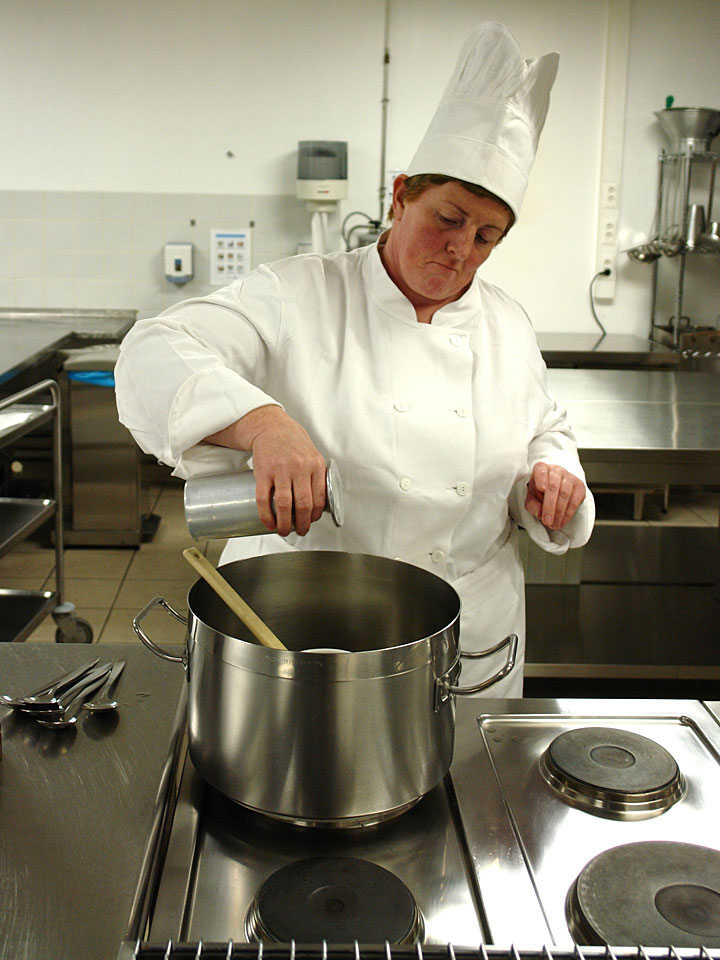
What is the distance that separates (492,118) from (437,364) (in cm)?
38

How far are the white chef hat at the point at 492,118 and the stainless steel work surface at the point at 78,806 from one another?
838 mm

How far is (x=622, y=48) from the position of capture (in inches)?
199

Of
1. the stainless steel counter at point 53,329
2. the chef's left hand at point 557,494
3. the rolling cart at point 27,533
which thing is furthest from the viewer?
the stainless steel counter at point 53,329

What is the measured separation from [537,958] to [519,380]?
1.09m

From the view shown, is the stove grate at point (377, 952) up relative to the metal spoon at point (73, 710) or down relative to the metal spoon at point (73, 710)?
up

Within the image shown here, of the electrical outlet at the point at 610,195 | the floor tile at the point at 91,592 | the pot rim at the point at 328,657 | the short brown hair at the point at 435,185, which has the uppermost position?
the electrical outlet at the point at 610,195

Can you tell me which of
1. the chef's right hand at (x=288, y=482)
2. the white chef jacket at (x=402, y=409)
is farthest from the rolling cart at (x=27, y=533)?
the chef's right hand at (x=288, y=482)

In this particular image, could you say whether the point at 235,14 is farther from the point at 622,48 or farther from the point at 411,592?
the point at 411,592

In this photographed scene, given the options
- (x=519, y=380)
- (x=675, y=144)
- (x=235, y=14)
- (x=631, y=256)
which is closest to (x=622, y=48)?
(x=675, y=144)

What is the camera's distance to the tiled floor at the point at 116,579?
351 cm

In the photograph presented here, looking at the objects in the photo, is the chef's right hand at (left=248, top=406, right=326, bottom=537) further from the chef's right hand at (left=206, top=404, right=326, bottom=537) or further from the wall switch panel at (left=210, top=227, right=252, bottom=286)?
the wall switch panel at (left=210, top=227, right=252, bottom=286)

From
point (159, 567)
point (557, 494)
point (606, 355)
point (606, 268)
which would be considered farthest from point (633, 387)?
point (606, 268)

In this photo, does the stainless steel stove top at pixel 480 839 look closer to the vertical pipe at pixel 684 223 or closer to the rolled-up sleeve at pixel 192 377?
the rolled-up sleeve at pixel 192 377

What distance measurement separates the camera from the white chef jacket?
1463mm
